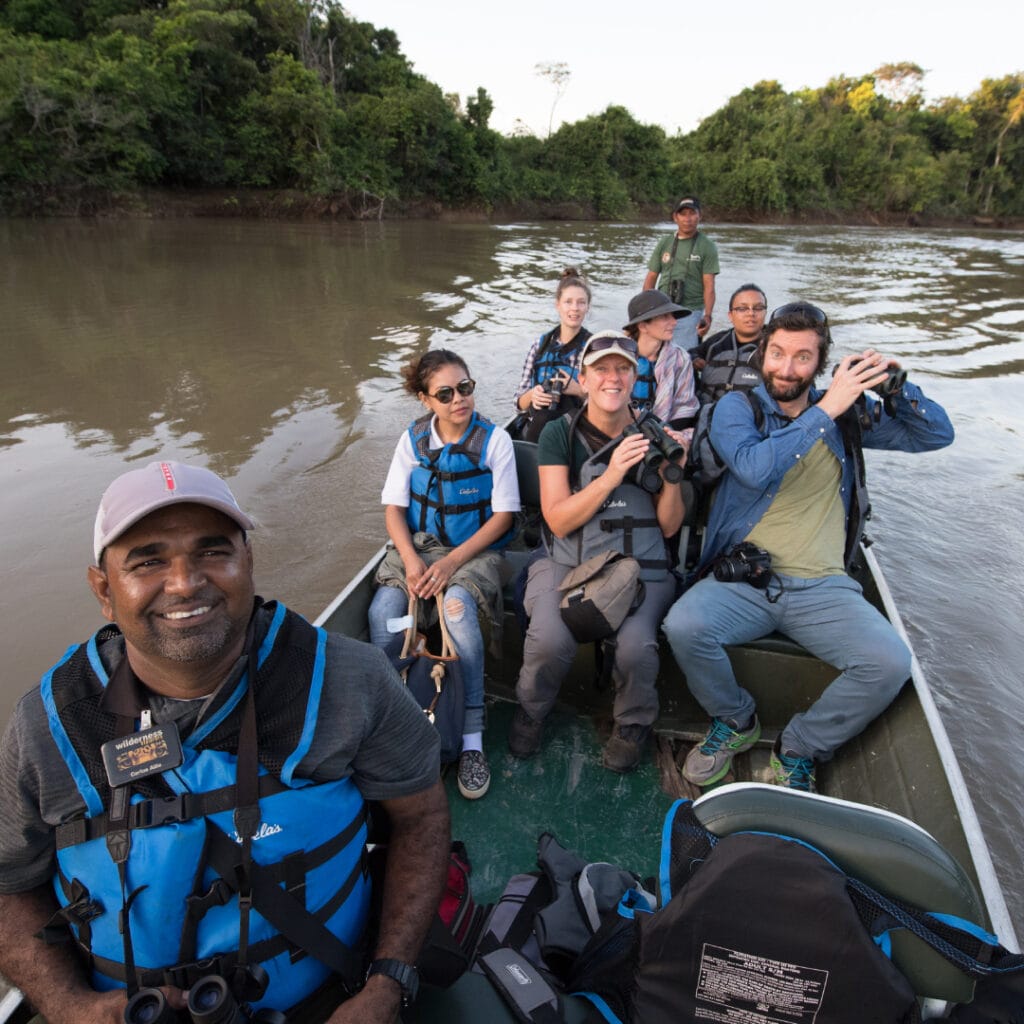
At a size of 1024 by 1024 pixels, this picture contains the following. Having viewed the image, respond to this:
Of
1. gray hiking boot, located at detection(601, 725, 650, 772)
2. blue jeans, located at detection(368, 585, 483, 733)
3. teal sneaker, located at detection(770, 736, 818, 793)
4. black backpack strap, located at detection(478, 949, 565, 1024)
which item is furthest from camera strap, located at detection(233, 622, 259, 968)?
teal sneaker, located at detection(770, 736, 818, 793)

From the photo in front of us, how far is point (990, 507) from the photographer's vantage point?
6.10 meters

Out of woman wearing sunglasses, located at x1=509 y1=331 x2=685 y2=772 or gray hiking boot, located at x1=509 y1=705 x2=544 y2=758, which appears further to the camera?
gray hiking boot, located at x1=509 y1=705 x2=544 y2=758

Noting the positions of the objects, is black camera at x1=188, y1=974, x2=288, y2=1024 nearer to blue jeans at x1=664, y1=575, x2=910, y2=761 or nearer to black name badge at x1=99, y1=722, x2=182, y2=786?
black name badge at x1=99, y1=722, x2=182, y2=786

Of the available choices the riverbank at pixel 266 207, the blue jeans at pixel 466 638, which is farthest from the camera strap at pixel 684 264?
the riverbank at pixel 266 207

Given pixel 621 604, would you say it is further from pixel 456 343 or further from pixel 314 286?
pixel 314 286

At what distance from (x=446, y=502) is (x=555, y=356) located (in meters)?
2.06

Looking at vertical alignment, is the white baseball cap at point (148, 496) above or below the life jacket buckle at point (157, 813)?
above

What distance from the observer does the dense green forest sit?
2136 centimetres

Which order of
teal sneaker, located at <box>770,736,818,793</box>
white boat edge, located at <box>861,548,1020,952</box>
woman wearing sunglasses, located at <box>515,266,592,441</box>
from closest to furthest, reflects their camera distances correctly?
white boat edge, located at <box>861,548,1020,952</box>, teal sneaker, located at <box>770,736,818,793</box>, woman wearing sunglasses, located at <box>515,266,592,441</box>

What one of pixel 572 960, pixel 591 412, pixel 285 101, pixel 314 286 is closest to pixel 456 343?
pixel 314 286

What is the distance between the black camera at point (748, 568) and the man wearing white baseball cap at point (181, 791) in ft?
5.64

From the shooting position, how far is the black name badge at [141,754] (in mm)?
1161

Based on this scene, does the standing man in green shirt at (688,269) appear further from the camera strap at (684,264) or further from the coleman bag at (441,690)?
the coleman bag at (441,690)

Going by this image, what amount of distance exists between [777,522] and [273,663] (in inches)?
83.4
